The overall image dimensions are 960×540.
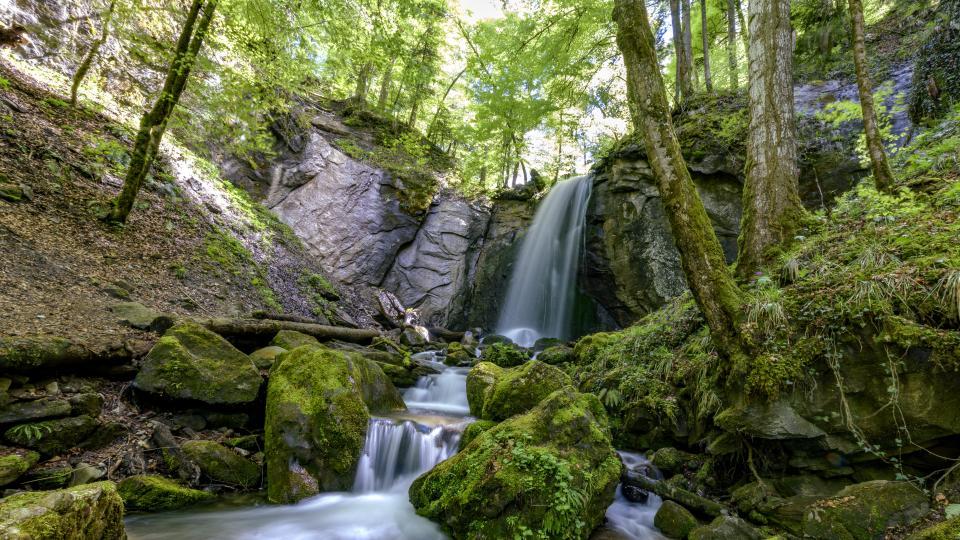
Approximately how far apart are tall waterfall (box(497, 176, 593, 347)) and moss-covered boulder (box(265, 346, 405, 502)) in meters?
9.53

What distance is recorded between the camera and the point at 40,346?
3.57 metres

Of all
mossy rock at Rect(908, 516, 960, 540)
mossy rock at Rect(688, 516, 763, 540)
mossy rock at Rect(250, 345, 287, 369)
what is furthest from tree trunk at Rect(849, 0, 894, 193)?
mossy rock at Rect(250, 345, 287, 369)

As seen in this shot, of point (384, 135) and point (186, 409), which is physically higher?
point (384, 135)

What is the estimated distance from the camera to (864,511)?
3053mm

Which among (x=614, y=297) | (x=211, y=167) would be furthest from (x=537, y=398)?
(x=211, y=167)

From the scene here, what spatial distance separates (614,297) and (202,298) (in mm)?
10343

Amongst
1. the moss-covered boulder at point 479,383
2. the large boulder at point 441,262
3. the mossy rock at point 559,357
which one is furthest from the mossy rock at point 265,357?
the large boulder at point 441,262

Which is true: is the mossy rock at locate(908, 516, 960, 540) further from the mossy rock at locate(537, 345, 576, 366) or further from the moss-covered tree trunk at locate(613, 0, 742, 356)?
the mossy rock at locate(537, 345, 576, 366)

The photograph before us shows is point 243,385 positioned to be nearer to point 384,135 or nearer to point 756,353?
point 756,353

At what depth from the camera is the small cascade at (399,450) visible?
15.2ft

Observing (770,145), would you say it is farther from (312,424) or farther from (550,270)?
(550,270)

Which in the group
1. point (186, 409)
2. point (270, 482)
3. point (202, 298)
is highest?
point (202, 298)

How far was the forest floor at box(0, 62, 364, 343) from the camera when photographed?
4746 millimetres

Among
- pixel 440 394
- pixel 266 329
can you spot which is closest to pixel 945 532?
pixel 440 394
